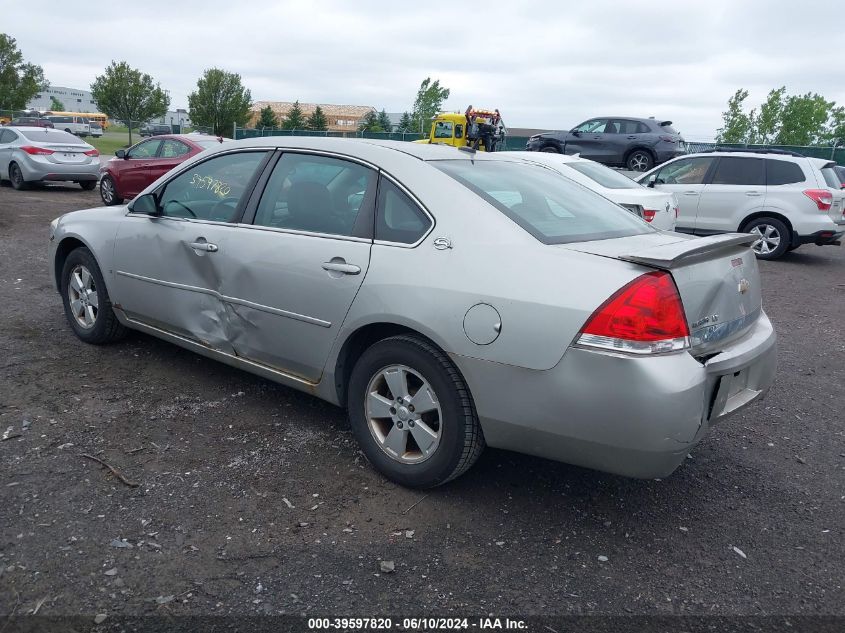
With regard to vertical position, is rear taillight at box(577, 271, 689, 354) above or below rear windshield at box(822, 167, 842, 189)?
below

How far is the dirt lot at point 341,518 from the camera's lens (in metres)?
2.59

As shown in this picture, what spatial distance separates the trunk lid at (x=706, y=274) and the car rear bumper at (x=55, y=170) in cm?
1570

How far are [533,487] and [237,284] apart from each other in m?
→ 1.90

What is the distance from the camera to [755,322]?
11.3 ft

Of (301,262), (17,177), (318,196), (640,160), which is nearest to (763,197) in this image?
(640,160)

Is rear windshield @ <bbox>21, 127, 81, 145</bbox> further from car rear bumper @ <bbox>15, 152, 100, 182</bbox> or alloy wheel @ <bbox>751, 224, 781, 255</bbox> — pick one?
alloy wheel @ <bbox>751, 224, 781, 255</bbox>

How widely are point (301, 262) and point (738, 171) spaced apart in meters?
10.3

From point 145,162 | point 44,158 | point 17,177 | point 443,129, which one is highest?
point 443,129

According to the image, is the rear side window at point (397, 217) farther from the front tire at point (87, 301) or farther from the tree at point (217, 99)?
the tree at point (217, 99)

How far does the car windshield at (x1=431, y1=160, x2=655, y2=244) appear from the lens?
3229 mm

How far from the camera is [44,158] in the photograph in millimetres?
15812

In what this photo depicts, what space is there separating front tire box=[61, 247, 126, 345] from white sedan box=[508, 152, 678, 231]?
5390 mm

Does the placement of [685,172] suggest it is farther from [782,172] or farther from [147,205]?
[147,205]

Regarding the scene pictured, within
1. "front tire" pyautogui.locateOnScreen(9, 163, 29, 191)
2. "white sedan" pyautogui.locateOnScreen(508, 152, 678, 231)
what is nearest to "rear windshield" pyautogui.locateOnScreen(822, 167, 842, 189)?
"white sedan" pyautogui.locateOnScreen(508, 152, 678, 231)
